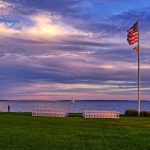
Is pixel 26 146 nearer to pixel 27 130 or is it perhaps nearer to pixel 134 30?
pixel 27 130

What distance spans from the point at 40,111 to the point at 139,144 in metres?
20.5

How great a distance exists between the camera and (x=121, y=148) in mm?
19062

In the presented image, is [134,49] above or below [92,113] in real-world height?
above

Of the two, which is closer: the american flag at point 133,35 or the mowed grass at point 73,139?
the mowed grass at point 73,139

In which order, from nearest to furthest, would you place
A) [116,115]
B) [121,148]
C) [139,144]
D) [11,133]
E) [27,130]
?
[121,148]
[139,144]
[11,133]
[27,130]
[116,115]

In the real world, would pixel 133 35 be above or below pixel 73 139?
above

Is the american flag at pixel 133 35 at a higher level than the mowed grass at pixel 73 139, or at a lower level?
higher

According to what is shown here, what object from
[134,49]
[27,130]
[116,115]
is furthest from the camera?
[134,49]

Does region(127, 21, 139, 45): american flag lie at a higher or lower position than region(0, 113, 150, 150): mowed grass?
higher

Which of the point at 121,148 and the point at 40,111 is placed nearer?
the point at 121,148

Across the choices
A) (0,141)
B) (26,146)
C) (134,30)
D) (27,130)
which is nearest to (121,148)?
(26,146)

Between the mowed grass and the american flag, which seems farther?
the american flag

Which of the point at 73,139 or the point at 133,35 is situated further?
the point at 133,35

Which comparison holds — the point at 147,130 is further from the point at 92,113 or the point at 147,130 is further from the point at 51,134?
the point at 92,113
